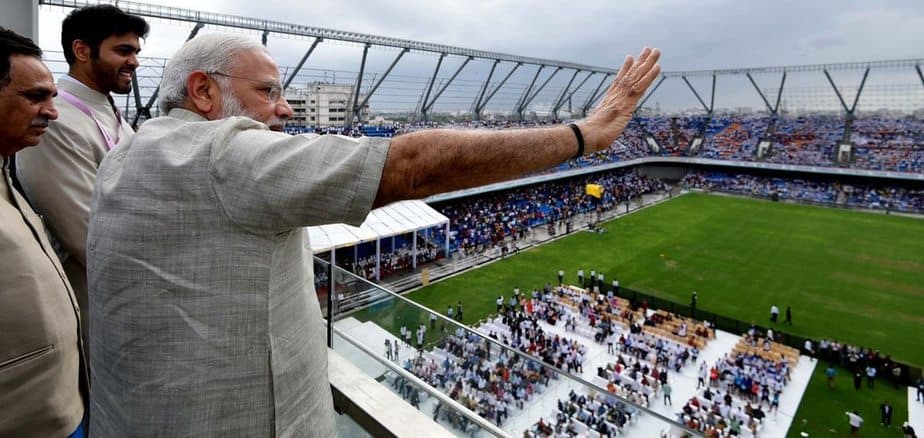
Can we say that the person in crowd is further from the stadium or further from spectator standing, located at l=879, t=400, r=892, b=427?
spectator standing, located at l=879, t=400, r=892, b=427

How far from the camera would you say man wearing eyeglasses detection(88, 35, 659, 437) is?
32.5 inches

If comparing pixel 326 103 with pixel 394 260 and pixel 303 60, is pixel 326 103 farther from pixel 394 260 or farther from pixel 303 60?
pixel 394 260

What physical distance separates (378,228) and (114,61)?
14787 mm

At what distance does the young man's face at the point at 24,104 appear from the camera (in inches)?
54.4

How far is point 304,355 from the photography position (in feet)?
3.51

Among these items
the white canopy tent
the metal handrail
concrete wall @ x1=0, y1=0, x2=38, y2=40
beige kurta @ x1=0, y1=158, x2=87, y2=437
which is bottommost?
the white canopy tent

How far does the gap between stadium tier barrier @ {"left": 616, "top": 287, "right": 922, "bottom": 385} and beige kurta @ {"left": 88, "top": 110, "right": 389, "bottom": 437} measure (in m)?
15.4

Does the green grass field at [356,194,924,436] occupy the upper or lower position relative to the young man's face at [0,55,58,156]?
lower

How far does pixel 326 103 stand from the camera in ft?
104

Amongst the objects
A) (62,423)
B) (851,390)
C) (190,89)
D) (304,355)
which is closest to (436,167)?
(304,355)

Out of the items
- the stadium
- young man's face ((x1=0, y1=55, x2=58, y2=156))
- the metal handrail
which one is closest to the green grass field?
the stadium

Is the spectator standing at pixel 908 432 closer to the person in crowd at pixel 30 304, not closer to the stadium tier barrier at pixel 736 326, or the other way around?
the stadium tier barrier at pixel 736 326

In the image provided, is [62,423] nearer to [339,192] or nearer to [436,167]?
[339,192]

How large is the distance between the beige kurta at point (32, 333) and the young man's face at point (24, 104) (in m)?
0.13
